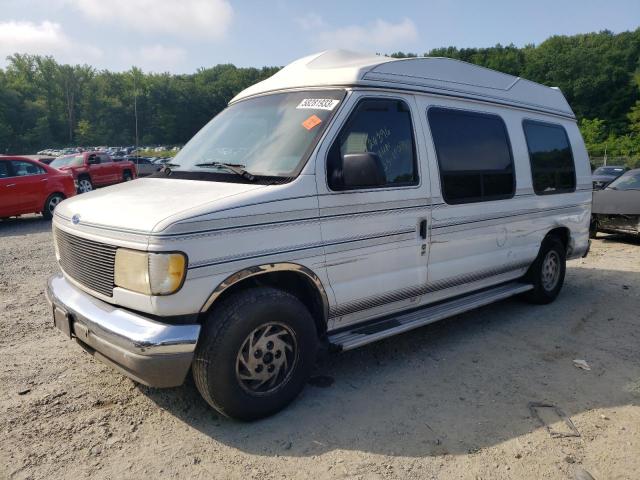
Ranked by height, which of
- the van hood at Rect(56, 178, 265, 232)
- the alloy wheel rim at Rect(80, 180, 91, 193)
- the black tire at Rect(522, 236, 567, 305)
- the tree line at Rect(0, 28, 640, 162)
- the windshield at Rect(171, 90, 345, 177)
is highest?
the tree line at Rect(0, 28, 640, 162)

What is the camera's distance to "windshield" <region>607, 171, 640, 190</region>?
10.5m

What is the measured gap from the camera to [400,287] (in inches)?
157

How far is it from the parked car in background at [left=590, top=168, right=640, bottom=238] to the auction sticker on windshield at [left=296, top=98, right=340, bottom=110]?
8469 millimetres

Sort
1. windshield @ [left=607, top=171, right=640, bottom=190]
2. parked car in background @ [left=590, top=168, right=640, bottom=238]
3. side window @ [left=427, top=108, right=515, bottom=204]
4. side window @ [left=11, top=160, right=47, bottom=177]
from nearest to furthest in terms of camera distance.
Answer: side window @ [left=427, top=108, right=515, bottom=204], parked car in background @ [left=590, top=168, right=640, bottom=238], windshield @ [left=607, top=171, right=640, bottom=190], side window @ [left=11, top=160, right=47, bottom=177]

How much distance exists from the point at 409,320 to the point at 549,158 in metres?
2.95

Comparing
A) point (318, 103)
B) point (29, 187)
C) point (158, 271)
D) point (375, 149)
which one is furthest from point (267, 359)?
point (29, 187)

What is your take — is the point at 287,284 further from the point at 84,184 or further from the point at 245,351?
the point at 84,184

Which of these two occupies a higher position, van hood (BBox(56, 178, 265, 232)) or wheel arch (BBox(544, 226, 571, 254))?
van hood (BBox(56, 178, 265, 232))

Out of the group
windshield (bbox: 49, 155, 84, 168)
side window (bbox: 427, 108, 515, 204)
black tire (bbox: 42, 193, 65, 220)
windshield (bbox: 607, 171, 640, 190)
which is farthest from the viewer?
windshield (bbox: 49, 155, 84, 168)

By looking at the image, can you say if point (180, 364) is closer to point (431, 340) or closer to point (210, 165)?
point (210, 165)

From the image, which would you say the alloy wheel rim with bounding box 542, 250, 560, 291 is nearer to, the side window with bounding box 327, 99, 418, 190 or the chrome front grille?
the side window with bounding box 327, 99, 418, 190

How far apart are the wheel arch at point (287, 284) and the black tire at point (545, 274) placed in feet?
10.5

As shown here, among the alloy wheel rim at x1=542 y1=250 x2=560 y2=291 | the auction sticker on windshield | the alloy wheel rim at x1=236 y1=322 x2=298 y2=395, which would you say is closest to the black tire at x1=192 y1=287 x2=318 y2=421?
the alloy wheel rim at x1=236 y1=322 x2=298 y2=395

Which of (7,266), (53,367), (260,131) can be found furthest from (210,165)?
(7,266)
